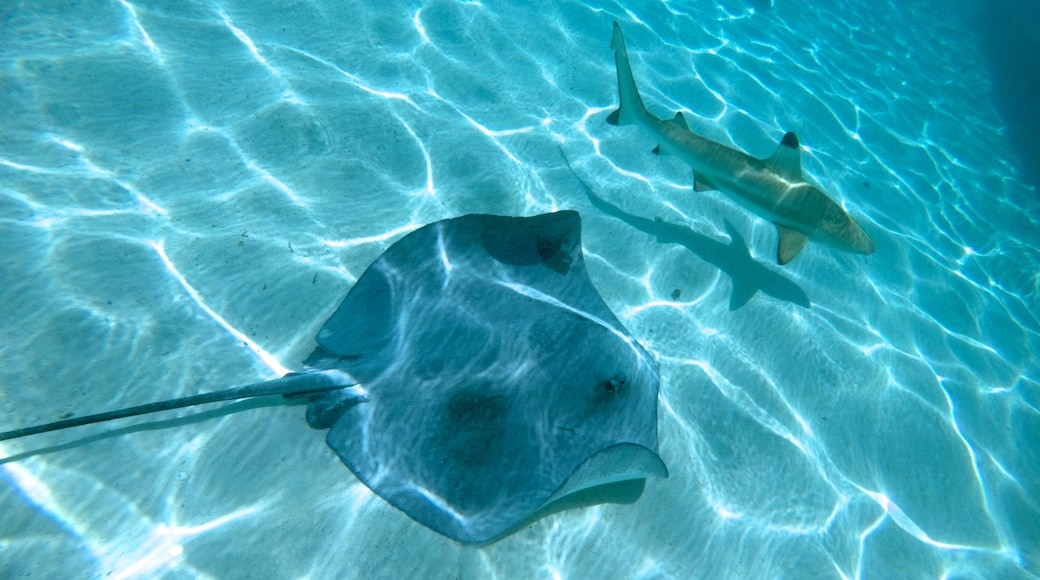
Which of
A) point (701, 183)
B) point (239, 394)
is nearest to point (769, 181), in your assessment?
point (701, 183)

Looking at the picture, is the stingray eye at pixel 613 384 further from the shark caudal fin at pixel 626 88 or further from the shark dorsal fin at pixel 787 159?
the shark dorsal fin at pixel 787 159

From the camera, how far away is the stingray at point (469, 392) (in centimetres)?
288

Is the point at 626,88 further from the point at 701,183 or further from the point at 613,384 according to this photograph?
the point at 613,384

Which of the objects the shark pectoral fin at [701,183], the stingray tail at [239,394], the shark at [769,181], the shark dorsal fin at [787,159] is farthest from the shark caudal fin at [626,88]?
the stingray tail at [239,394]

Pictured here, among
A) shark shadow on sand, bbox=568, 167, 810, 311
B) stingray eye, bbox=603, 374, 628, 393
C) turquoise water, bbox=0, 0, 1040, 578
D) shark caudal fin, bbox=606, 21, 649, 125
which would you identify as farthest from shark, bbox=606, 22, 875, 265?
stingray eye, bbox=603, 374, 628, 393

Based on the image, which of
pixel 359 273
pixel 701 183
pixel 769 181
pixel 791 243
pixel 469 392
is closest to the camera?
pixel 469 392

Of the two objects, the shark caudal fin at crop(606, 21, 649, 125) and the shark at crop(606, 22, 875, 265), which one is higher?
the shark caudal fin at crop(606, 21, 649, 125)

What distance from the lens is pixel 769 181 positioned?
5098 mm

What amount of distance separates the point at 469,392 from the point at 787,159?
443 centimetres

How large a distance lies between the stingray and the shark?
2575 mm

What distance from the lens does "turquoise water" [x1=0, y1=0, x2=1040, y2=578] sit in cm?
295

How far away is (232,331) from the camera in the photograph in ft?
11.9

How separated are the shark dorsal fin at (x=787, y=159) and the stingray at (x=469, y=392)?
3012 mm

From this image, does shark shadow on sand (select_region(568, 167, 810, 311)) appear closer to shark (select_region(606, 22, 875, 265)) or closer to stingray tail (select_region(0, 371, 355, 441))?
shark (select_region(606, 22, 875, 265))
